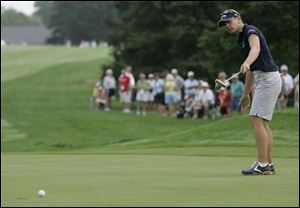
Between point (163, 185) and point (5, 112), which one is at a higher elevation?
point (163, 185)

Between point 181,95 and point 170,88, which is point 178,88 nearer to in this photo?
point 170,88

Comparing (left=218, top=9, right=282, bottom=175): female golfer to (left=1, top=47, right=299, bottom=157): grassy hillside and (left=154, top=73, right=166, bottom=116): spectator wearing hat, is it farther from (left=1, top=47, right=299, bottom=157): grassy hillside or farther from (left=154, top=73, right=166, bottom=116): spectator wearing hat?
(left=154, top=73, right=166, bottom=116): spectator wearing hat

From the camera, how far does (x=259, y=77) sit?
12.1 metres

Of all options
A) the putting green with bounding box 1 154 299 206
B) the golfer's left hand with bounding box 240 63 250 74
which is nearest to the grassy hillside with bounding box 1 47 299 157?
the putting green with bounding box 1 154 299 206

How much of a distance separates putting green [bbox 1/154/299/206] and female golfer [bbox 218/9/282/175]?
1.09 ft

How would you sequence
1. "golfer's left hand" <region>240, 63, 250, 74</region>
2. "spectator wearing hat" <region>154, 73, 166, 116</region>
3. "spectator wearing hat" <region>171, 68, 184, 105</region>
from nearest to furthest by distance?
"golfer's left hand" <region>240, 63, 250, 74</region> → "spectator wearing hat" <region>171, 68, 184, 105</region> → "spectator wearing hat" <region>154, 73, 166, 116</region>

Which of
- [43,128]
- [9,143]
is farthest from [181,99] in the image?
[9,143]

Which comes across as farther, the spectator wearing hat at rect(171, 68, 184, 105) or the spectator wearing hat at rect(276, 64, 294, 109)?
the spectator wearing hat at rect(171, 68, 184, 105)

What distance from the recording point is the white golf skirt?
478 inches

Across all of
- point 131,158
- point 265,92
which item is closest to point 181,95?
point 131,158

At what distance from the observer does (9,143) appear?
31.5 metres

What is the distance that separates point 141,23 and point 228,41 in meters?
12.7

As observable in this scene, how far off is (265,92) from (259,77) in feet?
0.69

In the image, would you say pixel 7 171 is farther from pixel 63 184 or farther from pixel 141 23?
pixel 141 23
